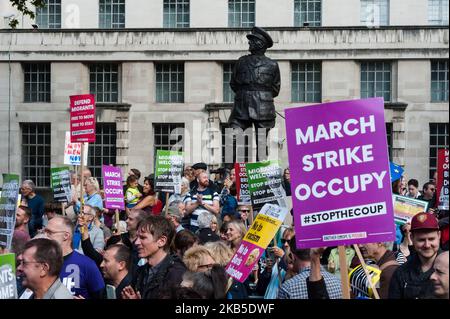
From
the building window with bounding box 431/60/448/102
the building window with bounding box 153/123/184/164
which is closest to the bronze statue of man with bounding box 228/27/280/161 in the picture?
the building window with bounding box 153/123/184/164

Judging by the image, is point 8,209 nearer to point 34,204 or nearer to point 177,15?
point 34,204

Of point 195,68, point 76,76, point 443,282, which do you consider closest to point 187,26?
point 195,68

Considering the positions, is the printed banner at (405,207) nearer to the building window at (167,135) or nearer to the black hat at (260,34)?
the black hat at (260,34)

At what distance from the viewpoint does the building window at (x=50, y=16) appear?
39.3 m

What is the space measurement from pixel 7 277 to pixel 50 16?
32.9 meters

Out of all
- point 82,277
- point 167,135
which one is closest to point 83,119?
point 82,277

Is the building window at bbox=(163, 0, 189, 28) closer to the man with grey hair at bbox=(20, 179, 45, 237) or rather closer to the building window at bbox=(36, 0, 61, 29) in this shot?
the building window at bbox=(36, 0, 61, 29)

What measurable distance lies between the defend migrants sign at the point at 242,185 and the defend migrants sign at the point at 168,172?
1.19 m

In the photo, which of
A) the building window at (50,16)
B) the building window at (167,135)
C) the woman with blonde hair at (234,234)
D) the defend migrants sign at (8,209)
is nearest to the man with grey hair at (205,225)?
the woman with blonde hair at (234,234)

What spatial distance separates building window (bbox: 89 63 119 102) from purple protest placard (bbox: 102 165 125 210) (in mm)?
22028

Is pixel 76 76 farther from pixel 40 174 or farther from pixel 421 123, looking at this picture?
pixel 421 123

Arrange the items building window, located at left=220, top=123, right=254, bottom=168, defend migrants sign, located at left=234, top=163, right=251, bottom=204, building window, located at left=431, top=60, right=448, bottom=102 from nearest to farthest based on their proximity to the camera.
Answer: defend migrants sign, located at left=234, top=163, right=251, bottom=204
building window, located at left=220, top=123, right=254, bottom=168
building window, located at left=431, top=60, right=448, bottom=102

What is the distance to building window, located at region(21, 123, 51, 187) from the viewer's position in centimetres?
3912

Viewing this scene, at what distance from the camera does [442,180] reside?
1516cm
